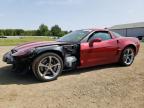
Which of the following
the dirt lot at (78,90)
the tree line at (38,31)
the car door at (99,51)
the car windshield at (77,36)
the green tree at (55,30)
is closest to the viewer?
the dirt lot at (78,90)

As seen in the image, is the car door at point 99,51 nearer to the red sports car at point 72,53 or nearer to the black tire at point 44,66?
the red sports car at point 72,53

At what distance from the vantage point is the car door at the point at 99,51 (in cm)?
596

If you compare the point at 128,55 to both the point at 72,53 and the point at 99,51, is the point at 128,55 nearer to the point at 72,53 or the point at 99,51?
the point at 99,51

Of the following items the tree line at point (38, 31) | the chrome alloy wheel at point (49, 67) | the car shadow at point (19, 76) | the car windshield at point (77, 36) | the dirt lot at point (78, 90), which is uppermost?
the tree line at point (38, 31)

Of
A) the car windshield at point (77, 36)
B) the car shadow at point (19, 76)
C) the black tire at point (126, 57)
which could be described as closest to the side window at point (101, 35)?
the car windshield at point (77, 36)

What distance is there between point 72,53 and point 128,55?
2.33 meters

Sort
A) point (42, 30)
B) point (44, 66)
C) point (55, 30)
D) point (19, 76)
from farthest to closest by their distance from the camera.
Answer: point (42, 30) → point (55, 30) → point (19, 76) → point (44, 66)

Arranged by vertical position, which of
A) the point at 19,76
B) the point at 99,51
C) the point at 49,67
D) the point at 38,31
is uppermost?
the point at 38,31

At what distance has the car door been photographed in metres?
5.96

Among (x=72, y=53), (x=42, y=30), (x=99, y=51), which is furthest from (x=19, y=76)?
(x=42, y=30)

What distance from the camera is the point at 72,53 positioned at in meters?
5.80

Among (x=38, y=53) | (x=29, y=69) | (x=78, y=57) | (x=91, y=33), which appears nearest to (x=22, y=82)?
(x=29, y=69)

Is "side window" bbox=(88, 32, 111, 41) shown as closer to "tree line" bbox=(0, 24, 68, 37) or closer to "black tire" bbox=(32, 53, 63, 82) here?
"black tire" bbox=(32, 53, 63, 82)

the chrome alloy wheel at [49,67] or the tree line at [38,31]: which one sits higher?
the tree line at [38,31]
